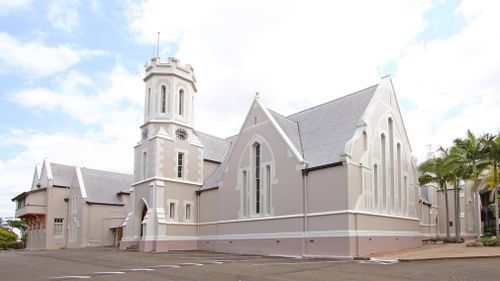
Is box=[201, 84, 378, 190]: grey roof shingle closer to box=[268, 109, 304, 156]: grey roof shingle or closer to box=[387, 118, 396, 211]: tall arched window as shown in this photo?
box=[268, 109, 304, 156]: grey roof shingle

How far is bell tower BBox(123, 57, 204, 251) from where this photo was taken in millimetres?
33781

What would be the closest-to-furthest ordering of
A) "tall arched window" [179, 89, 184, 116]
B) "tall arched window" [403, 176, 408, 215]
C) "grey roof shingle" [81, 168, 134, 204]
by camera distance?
"tall arched window" [403, 176, 408, 215] → "tall arched window" [179, 89, 184, 116] → "grey roof shingle" [81, 168, 134, 204]

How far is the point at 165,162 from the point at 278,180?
1076 centimetres

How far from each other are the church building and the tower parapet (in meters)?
0.09

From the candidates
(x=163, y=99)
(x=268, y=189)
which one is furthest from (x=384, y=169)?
(x=163, y=99)

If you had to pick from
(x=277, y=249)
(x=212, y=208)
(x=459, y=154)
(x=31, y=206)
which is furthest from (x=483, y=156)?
(x=31, y=206)

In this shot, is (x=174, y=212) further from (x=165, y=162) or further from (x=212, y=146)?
(x=212, y=146)

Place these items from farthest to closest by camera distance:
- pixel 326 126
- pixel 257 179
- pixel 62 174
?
pixel 62 174 < pixel 257 179 < pixel 326 126

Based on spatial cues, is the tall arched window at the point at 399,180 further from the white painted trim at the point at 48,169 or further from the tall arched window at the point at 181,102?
the white painted trim at the point at 48,169

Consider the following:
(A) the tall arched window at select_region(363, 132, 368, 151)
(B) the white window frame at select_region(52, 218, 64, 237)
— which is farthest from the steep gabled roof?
(B) the white window frame at select_region(52, 218, 64, 237)

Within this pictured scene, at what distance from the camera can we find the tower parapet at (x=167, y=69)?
121ft

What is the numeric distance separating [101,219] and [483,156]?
3713 cm

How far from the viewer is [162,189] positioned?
3419cm

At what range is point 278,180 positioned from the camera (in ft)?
93.9
